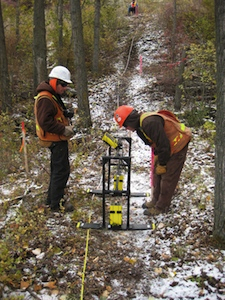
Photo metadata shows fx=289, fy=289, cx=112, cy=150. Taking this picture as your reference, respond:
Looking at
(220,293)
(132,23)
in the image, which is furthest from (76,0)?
(132,23)

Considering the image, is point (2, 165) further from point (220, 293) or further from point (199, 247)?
point (220, 293)

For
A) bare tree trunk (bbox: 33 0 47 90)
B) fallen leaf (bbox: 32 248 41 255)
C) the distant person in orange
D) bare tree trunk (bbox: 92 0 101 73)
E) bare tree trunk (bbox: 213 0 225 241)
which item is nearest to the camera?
bare tree trunk (bbox: 213 0 225 241)

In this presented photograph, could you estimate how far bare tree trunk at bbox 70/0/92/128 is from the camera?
8609 mm

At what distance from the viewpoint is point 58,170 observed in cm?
471

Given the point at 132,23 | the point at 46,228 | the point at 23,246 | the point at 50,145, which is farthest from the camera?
the point at 132,23

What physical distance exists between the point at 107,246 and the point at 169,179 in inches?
57.0

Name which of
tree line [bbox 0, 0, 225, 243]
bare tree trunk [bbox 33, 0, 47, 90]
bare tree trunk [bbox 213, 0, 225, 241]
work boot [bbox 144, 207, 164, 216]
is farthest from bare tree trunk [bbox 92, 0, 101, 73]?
bare tree trunk [bbox 213, 0, 225, 241]

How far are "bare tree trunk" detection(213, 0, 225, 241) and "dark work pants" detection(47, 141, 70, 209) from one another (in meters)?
2.37

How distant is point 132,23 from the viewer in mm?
21516

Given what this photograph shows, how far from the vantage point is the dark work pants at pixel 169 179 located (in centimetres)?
459

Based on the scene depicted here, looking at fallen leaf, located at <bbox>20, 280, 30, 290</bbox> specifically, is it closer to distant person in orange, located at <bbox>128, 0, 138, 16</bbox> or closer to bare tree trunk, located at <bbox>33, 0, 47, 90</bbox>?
bare tree trunk, located at <bbox>33, 0, 47, 90</bbox>

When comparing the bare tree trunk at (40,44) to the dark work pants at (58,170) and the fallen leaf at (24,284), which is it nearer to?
the dark work pants at (58,170)

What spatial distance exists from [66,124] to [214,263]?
2996mm

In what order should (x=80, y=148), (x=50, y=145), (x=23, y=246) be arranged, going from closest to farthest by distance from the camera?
(x=23, y=246) < (x=50, y=145) < (x=80, y=148)
